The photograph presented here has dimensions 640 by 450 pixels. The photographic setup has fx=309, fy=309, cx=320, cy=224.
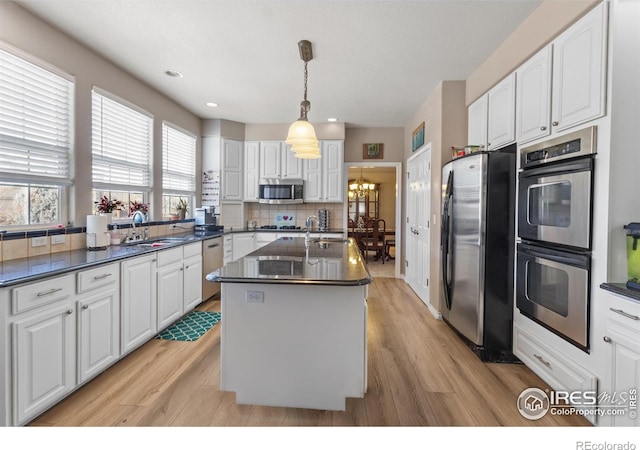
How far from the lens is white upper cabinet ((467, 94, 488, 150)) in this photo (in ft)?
9.82

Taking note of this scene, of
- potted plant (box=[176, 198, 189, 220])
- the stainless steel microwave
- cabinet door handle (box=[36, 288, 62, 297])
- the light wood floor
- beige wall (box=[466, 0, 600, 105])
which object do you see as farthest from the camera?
the stainless steel microwave

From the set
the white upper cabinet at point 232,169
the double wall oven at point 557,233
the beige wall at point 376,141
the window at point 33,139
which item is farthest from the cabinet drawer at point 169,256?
the beige wall at point 376,141

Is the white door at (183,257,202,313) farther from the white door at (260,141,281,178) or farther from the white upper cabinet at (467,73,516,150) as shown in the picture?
the white upper cabinet at (467,73,516,150)

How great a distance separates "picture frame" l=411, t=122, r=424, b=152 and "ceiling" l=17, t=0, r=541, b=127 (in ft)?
1.56

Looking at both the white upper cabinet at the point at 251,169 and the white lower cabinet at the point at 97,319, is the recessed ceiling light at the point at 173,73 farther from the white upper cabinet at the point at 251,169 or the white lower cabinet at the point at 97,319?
the white lower cabinet at the point at 97,319

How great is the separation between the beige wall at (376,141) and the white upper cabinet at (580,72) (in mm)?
3456

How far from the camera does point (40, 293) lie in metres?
1.68

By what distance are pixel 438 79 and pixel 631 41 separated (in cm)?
197

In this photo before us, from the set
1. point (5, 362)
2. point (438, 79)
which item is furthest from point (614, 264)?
point (5, 362)

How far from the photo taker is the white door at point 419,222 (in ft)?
13.0

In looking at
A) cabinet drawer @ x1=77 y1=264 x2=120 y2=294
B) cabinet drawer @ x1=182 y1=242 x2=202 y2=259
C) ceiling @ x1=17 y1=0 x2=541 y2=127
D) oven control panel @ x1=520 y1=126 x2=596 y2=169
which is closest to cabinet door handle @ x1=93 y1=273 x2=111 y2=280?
cabinet drawer @ x1=77 y1=264 x2=120 y2=294

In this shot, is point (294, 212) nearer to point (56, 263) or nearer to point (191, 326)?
point (191, 326)

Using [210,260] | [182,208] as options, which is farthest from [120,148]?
[210,260]

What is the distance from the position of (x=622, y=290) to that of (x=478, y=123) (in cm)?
210
